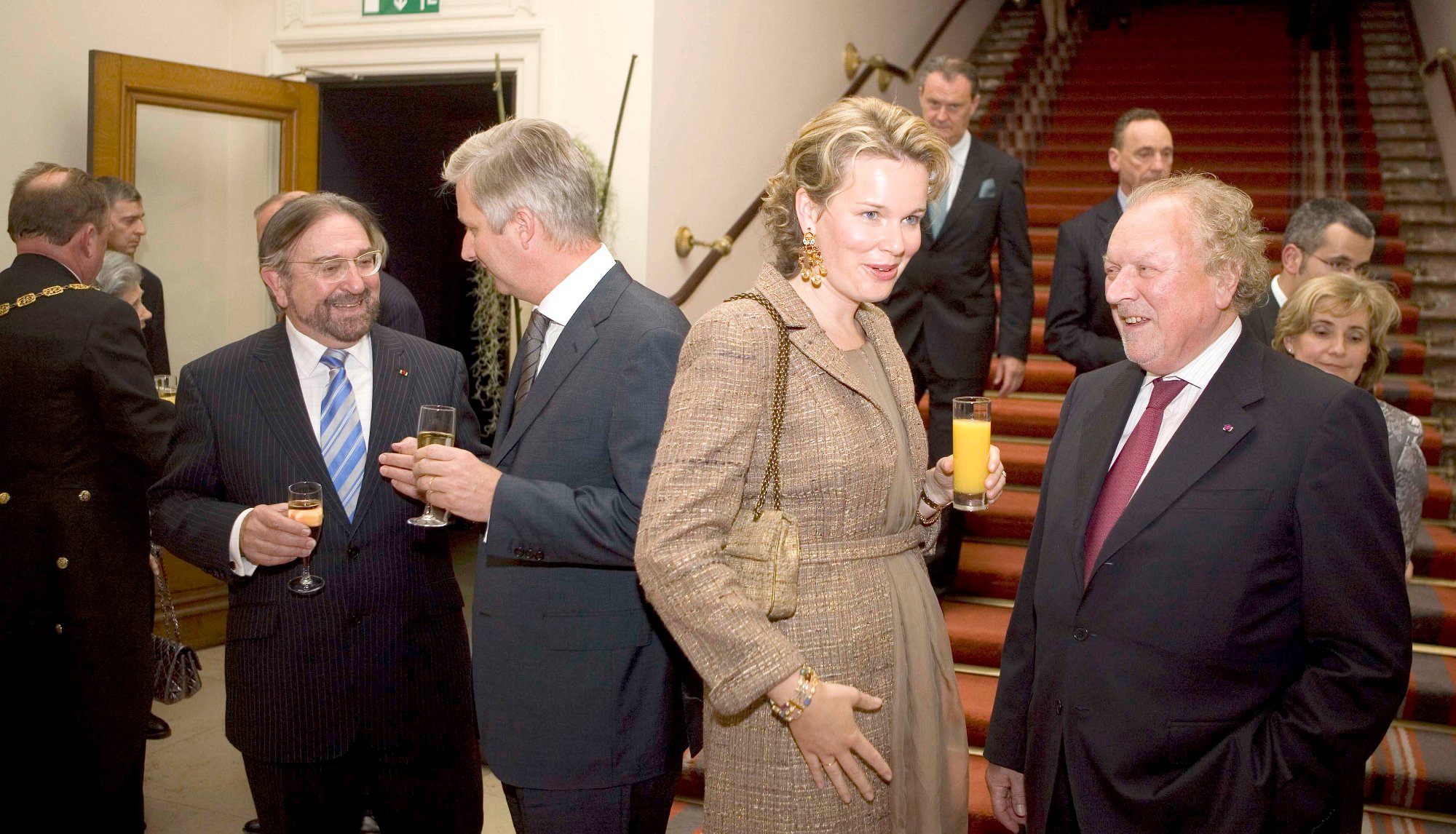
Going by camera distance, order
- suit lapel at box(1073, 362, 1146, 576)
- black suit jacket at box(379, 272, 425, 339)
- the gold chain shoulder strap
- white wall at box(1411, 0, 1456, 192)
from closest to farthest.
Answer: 1. the gold chain shoulder strap
2. suit lapel at box(1073, 362, 1146, 576)
3. black suit jacket at box(379, 272, 425, 339)
4. white wall at box(1411, 0, 1456, 192)

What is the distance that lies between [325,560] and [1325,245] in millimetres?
3093

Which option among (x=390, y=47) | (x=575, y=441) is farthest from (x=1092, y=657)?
(x=390, y=47)

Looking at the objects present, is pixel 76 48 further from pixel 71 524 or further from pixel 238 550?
pixel 238 550

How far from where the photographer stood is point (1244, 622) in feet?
5.75

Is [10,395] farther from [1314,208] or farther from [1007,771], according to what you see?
[1314,208]

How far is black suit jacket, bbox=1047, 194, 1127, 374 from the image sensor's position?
4016mm

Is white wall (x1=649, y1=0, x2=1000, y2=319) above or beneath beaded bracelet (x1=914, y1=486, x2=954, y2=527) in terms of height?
above

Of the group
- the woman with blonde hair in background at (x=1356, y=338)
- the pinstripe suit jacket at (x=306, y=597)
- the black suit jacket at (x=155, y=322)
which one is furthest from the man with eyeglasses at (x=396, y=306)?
the woman with blonde hair in background at (x=1356, y=338)

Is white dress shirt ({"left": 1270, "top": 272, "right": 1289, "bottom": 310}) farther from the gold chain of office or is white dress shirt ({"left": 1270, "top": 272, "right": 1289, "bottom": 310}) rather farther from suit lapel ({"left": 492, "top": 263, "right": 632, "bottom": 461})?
the gold chain of office

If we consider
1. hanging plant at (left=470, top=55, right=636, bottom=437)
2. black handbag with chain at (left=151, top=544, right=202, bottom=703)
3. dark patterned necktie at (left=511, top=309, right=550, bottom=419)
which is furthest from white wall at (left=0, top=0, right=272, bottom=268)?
dark patterned necktie at (left=511, top=309, right=550, bottom=419)

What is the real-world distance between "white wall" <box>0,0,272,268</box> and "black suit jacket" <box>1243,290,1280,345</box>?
4484mm

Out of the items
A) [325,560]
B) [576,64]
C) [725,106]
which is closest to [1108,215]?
[725,106]

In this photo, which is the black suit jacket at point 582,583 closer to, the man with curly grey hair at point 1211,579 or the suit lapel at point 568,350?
the suit lapel at point 568,350

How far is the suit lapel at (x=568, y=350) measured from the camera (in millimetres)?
1963
